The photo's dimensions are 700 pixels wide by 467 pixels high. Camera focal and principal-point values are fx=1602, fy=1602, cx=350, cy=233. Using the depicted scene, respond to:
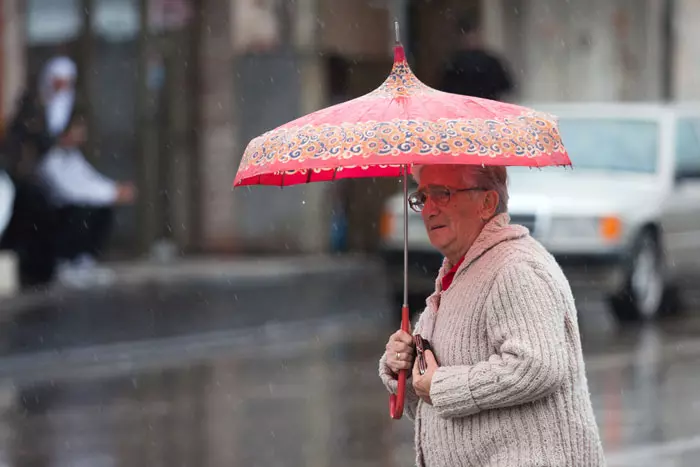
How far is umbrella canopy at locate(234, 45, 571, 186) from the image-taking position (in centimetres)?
391

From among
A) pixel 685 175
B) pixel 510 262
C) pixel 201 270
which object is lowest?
pixel 201 270

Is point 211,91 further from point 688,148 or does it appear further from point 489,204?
point 489,204

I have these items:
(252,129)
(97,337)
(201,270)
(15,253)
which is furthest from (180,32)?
(97,337)

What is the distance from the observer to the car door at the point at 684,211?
14312mm

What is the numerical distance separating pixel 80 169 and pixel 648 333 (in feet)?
19.0

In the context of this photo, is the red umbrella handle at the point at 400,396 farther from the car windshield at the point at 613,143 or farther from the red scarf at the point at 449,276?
the car windshield at the point at 613,143

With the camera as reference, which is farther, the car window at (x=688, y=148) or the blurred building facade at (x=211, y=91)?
the blurred building facade at (x=211, y=91)

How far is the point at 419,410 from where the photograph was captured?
4234 mm

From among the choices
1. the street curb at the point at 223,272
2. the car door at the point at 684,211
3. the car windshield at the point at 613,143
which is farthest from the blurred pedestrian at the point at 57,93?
the car door at the point at 684,211

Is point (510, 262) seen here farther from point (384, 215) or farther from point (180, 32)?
point (180, 32)

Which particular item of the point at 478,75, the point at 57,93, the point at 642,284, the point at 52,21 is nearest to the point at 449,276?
the point at 642,284

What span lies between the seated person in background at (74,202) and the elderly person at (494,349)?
449 inches

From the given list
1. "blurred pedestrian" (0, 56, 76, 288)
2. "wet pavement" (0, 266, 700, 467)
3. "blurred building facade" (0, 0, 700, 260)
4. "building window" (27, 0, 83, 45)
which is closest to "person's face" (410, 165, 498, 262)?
"wet pavement" (0, 266, 700, 467)

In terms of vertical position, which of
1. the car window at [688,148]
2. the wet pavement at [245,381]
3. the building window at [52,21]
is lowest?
the wet pavement at [245,381]
